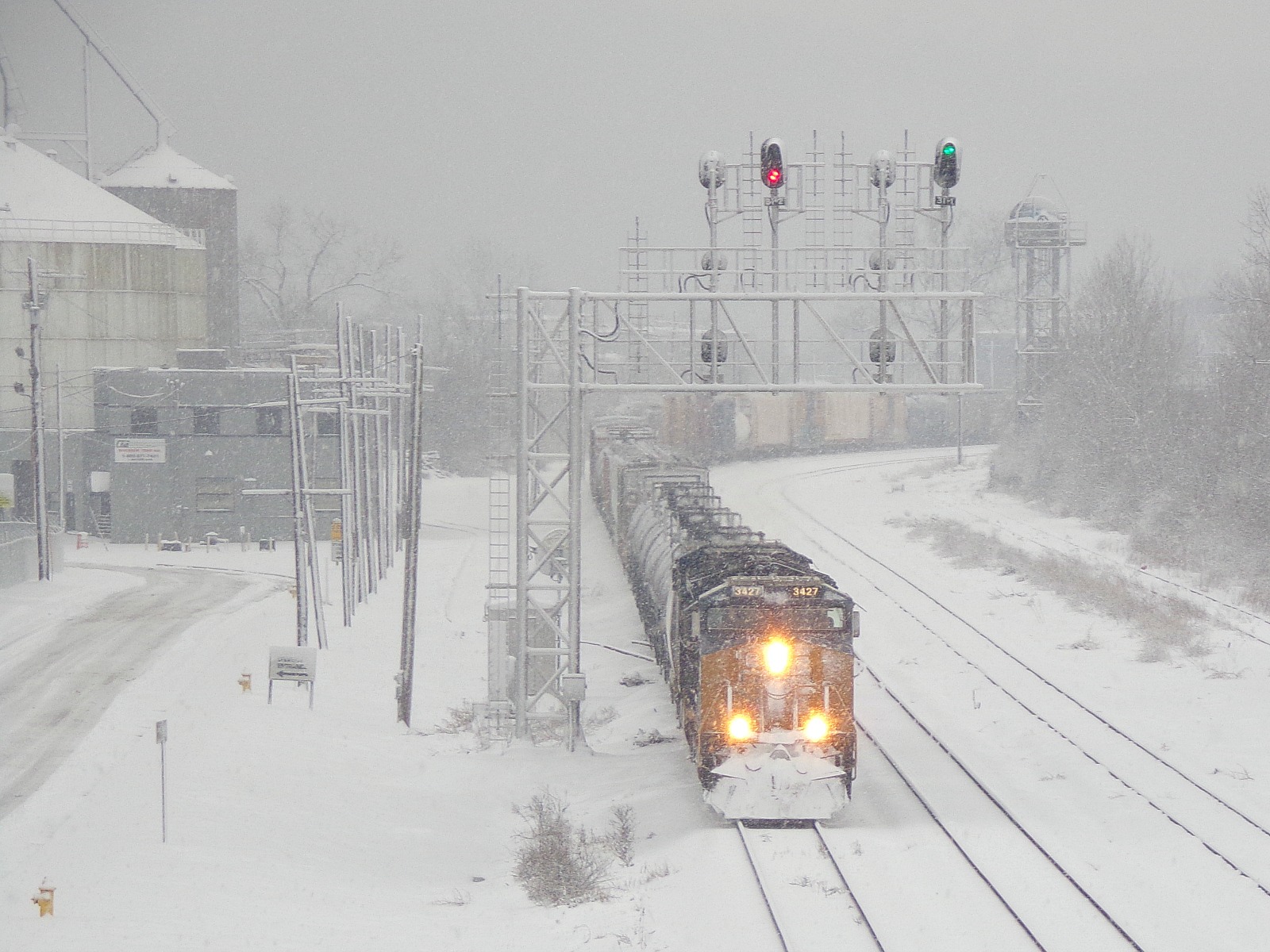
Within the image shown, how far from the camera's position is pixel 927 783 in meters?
17.9

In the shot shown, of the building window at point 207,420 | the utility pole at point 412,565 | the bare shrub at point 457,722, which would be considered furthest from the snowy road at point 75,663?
the building window at point 207,420

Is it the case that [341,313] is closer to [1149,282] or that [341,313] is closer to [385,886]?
[385,886]

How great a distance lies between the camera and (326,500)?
50594mm

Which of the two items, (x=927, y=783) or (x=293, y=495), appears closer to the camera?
(x=927, y=783)

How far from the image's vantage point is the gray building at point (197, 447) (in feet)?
162

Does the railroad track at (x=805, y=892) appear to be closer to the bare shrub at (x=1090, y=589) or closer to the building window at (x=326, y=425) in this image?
the bare shrub at (x=1090, y=589)

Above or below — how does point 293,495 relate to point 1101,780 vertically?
above

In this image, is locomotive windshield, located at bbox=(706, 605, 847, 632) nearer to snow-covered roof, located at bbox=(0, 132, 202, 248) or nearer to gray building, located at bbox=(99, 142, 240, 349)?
snow-covered roof, located at bbox=(0, 132, 202, 248)

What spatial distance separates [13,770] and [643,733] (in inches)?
377

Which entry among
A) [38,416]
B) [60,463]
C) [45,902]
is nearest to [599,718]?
[45,902]

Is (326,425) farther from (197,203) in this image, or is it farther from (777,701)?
(777,701)

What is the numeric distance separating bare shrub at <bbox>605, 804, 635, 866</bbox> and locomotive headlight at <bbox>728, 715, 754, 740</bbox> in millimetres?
1690

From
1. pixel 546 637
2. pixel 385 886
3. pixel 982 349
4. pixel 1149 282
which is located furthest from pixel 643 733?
pixel 982 349

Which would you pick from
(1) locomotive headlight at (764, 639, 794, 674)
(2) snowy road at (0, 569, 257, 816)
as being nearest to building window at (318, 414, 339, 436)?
(2) snowy road at (0, 569, 257, 816)
